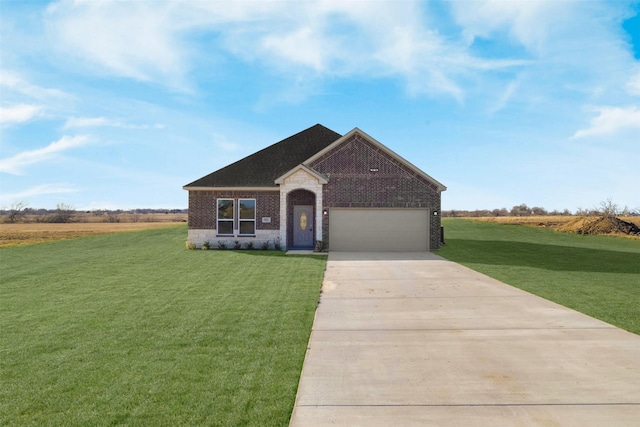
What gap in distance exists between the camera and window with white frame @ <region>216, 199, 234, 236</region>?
70.2 ft

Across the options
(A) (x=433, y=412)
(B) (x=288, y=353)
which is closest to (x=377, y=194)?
(B) (x=288, y=353)

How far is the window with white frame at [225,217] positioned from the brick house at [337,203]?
0.05 m

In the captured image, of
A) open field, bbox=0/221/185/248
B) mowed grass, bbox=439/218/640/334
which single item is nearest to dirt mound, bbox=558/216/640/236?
mowed grass, bbox=439/218/640/334

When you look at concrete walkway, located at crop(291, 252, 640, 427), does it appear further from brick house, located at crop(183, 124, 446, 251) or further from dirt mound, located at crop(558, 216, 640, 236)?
dirt mound, located at crop(558, 216, 640, 236)

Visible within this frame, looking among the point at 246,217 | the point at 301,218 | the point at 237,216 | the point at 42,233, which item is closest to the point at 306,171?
the point at 301,218

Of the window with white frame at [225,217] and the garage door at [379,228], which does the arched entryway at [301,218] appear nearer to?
the garage door at [379,228]

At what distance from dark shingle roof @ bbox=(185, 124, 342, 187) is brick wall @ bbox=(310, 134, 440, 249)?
132 inches

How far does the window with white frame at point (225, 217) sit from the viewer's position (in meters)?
21.4

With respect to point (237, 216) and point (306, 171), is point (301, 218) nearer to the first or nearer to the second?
point (306, 171)

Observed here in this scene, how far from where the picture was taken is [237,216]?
2134cm

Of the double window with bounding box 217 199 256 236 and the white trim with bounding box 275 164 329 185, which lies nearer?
the white trim with bounding box 275 164 329 185

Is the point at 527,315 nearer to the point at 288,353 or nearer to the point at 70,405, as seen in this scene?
the point at 288,353

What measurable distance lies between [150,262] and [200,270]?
3416 millimetres

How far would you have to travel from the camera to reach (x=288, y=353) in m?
5.84
